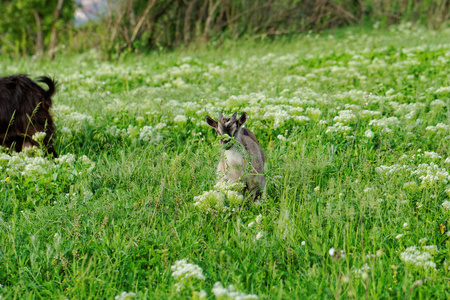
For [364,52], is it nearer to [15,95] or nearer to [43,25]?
[15,95]

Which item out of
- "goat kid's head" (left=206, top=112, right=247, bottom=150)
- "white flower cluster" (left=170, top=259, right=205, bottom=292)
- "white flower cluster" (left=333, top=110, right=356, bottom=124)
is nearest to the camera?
"white flower cluster" (left=170, top=259, right=205, bottom=292)

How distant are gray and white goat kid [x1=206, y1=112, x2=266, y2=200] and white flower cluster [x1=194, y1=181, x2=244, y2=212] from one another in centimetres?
9

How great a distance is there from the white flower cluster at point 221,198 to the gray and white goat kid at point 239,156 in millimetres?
86

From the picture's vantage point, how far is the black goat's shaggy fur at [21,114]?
4.35 m

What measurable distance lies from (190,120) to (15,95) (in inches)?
75.3

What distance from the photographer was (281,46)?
39.5ft

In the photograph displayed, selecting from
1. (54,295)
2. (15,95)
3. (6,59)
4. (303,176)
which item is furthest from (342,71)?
(6,59)

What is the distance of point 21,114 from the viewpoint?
4.41 m

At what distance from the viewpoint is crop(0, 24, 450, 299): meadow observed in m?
2.51

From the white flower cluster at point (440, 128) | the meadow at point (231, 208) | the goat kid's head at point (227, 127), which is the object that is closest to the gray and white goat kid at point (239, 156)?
the goat kid's head at point (227, 127)

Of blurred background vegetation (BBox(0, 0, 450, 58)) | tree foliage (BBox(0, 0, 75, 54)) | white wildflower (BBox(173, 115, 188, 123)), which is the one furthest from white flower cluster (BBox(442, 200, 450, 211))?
tree foliage (BBox(0, 0, 75, 54))

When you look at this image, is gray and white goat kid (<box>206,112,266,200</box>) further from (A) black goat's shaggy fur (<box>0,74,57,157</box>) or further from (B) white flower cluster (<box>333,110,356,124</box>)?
(A) black goat's shaggy fur (<box>0,74,57,157</box>)

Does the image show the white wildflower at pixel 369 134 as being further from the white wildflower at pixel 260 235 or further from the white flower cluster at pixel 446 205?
the white wildflower at pixel 260 235

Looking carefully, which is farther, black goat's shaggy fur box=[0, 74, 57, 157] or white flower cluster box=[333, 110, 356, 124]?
white flower cluster box=[333, 110, 356, 124]
